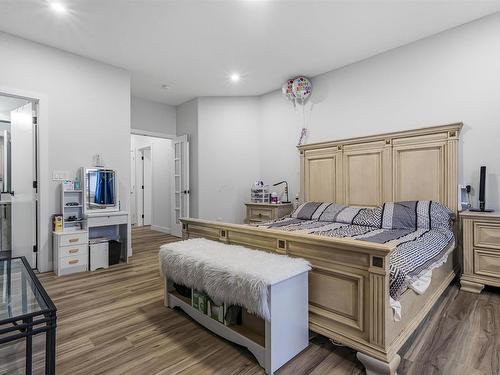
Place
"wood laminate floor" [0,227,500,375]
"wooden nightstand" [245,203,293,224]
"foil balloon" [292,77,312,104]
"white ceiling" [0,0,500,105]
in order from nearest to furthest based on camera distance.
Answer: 1. "wood laminate floor" [0,227,500,375]
2. "white ceiling" [0,0,500,105]
3. "foil balloon" [292,77,312,104]
4. "wooden nightstand" [245,203,293,224]

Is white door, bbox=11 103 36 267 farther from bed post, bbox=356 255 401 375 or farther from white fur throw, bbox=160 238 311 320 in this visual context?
bed post, bbox=356 255 401 375

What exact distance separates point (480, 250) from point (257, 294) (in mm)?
2463

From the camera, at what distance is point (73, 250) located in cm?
329

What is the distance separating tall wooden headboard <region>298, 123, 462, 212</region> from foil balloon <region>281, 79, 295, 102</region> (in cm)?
88

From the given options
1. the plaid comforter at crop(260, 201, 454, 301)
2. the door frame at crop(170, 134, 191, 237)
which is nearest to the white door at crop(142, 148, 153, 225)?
the door frame at crop(170, 134, 191, 237)

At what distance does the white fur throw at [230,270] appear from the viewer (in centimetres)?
153

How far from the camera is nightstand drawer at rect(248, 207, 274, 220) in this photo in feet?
14.1

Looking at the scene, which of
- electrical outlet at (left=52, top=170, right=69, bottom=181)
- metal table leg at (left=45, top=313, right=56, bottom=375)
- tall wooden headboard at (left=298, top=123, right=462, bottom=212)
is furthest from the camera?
electrical outlet at (left=52, top=170, right=69, bottom=181)

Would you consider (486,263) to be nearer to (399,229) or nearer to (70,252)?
(399,229)

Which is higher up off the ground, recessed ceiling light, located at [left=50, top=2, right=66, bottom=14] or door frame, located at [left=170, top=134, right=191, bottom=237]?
recessed ceiling light, located at [left=50, top=2, right=66, bottom=14]

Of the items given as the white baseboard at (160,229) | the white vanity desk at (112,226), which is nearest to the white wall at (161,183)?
the white baseboard at (160,229)

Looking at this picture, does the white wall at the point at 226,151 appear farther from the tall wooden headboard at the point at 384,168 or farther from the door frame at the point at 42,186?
the door frame at the point at 42,186

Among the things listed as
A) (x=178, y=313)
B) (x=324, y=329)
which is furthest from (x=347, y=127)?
(x=178, y=313)

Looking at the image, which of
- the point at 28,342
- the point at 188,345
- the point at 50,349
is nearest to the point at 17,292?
the point at 28,342
